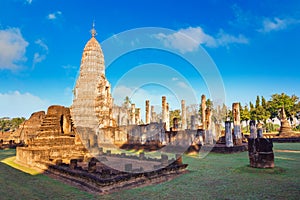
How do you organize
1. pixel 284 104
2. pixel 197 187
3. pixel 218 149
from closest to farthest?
pixel 197 187 < pixel 218 149 < pixel 284 104

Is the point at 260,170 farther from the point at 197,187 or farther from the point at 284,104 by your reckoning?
the point at 284,104

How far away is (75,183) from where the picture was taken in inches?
327

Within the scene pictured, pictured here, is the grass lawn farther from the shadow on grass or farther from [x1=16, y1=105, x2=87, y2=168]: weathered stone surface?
[x1=16, y1=105, x2=87, y2=168]: weathered stone surface

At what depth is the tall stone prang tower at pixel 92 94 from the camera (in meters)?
43.3

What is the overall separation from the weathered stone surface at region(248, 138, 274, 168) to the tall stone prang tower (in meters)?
31.2

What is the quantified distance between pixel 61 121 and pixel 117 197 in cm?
1084

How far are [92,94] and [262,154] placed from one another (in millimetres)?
38471

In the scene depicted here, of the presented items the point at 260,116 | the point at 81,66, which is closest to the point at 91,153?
the point at 81,66

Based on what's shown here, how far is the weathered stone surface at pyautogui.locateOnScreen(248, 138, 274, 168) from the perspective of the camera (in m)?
10.7

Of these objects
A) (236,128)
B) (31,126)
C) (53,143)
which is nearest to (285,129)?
(236,128)

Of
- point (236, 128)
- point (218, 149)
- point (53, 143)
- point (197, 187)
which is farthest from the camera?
point (236, 128)

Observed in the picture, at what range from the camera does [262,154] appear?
1073 cm

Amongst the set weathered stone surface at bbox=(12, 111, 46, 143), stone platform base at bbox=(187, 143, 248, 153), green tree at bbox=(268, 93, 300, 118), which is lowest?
stone platform base at bbox=(187, 143, 248, 153)

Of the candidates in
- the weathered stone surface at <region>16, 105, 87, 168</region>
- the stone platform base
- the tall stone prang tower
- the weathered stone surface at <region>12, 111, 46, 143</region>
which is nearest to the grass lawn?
the weathered stone surface at <region>16, 105, 87, 168</region>
